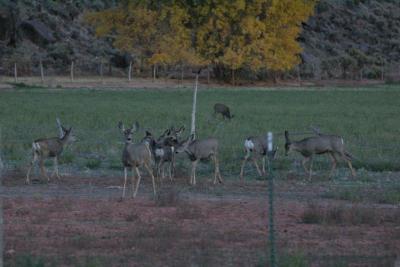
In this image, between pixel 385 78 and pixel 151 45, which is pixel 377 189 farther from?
pixel 385 78

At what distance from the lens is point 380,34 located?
105 meters

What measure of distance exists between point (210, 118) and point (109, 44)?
4871 cm

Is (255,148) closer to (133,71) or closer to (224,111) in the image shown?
(224,111)

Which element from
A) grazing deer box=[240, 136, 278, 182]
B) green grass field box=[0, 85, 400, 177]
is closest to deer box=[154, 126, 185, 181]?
grazing deer box=[240, 136, 278, 182]

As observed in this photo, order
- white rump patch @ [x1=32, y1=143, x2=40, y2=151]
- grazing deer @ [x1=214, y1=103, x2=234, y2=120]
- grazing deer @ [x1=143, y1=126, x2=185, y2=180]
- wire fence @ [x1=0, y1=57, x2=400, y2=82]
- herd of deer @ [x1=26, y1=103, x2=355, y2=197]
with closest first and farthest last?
herd of deer @ [x1=26, y1=103, x2=355, y2=197] → grazing deer @ [x1=143, y1=126, x2=185, y2=180] → white rump patch @ [x1=32, y1=143, x2=40, y2=151] → grazing deer @ [x1=214, y1=103, x2=234, y2=120] → wire fence @ [x1=0, y1=57, x2=400, y2=82]

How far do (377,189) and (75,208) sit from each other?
6797 mm

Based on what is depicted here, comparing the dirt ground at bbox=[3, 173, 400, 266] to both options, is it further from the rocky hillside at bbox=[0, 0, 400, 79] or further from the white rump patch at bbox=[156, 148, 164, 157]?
the rocky hillside at bbox=[0, 0, 400, 79]

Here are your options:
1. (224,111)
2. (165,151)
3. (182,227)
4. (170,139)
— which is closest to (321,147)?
(170,139)

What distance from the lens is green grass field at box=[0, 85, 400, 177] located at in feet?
87.4

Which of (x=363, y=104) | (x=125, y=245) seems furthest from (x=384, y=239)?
(x=363, y=104)

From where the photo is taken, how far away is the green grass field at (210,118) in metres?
26.6

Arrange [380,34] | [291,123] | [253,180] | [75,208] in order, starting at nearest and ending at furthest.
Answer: [75,208] < [253,180] < [291,123] < [380,34]

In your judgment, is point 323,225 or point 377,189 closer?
point 323,225

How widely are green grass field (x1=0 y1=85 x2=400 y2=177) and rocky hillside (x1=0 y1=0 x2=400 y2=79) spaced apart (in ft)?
57.0
